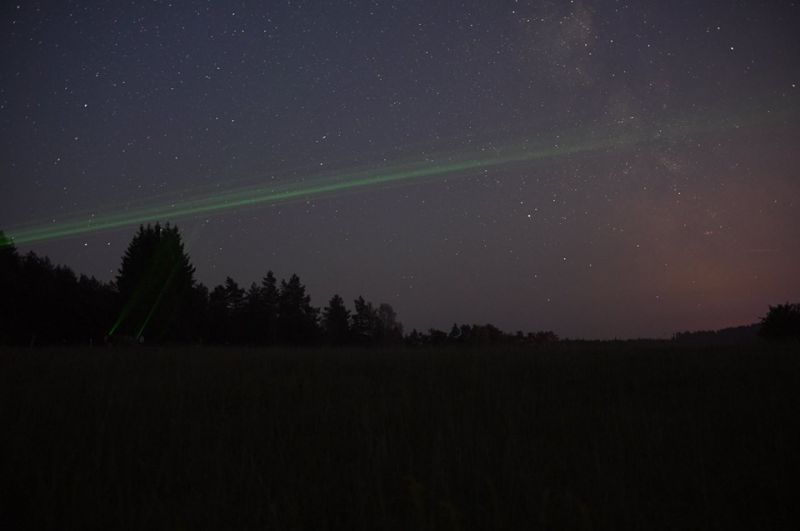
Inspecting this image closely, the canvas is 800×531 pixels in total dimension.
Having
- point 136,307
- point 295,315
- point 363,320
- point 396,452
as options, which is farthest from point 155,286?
point 396,452

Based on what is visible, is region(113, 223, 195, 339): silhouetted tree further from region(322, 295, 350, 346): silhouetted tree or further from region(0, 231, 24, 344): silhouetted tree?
region(322, 295, 350, 346): silhouetted tree

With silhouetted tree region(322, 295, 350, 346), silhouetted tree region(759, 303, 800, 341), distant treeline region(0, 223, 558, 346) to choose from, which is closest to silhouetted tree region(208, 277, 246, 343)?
distant treeline region(0, 223, 558, 346)

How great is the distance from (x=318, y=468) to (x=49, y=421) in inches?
Answer: 104

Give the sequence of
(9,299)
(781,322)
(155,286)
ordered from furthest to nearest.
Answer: (155,286), (9,299), (781,322)

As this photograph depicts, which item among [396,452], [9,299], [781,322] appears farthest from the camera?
[9,299]

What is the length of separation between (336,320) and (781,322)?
4495 centimetres

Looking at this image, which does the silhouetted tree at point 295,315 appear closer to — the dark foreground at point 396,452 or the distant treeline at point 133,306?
the distant treeline at point 133,306

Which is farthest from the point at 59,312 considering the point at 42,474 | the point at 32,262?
the point at 42,474

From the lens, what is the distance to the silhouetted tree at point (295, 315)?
1822 inches

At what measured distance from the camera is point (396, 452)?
344 cm

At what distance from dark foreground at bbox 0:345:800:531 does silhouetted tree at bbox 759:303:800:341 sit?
1620cm

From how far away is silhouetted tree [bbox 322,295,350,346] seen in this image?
53.7m

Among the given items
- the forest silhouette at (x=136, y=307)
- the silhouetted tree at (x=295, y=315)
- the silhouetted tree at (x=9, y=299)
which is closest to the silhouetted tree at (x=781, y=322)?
the forest silhouette at (x=136, y=307)

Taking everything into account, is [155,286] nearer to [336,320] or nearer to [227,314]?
[227,314]
